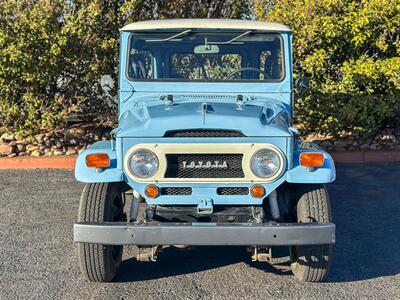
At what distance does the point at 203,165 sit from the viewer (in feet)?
12.4

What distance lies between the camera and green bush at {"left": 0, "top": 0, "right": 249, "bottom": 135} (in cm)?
780

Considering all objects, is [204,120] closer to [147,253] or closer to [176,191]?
[176,191]

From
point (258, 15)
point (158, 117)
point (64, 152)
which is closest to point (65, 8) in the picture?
point (64, 152)

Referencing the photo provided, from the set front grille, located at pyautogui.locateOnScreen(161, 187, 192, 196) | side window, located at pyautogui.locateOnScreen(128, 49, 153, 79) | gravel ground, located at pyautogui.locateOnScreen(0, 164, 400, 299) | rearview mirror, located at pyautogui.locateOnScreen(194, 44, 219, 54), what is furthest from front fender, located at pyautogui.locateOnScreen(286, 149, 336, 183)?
side window, located at pyautogui.locateOnScreen(128, 49, 153, 79)

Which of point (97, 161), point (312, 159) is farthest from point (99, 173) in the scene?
point (312, 159)

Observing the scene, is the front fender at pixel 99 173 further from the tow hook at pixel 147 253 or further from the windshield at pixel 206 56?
the windshield at pixel 206 56

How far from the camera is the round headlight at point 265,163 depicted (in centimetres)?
374

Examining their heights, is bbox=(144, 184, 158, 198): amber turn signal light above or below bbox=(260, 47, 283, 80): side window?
below

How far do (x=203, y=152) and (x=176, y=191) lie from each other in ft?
1.22

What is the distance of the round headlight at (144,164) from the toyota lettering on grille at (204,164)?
0.22 meters

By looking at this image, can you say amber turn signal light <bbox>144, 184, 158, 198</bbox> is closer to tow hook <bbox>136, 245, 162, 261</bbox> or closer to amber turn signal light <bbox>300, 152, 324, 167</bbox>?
tow hook <bbox>136, 245, 162, 261</bbox>

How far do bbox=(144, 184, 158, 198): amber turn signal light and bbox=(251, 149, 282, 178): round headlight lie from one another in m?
0.71

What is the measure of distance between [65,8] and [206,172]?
5557 millimetres

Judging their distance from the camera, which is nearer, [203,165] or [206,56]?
[203,165]
